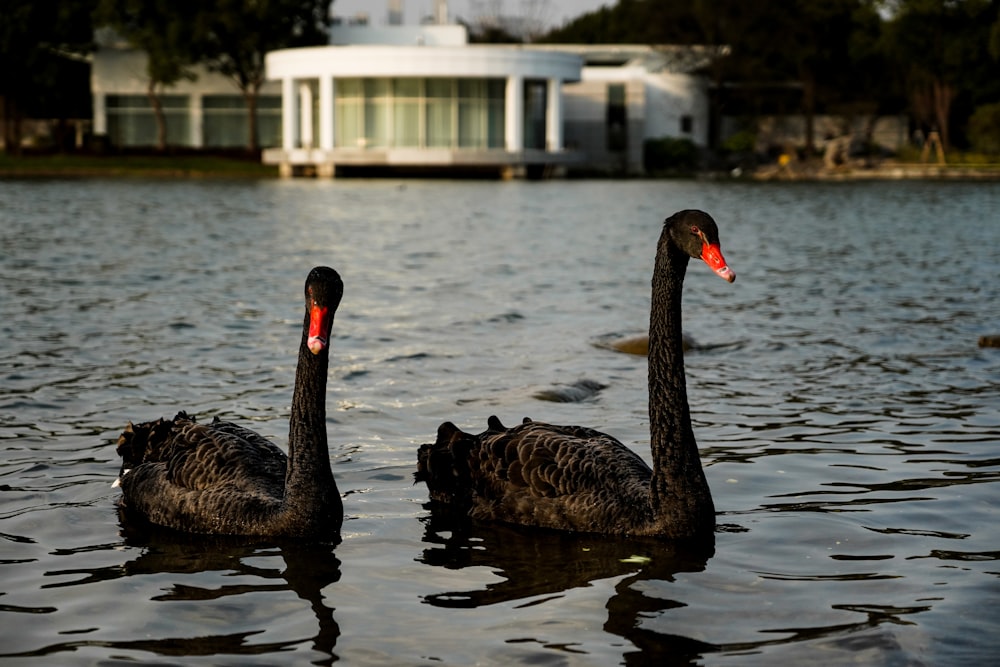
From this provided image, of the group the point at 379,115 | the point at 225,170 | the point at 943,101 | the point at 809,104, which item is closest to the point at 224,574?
the point at 225,170

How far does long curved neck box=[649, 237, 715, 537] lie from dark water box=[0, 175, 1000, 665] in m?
0.17

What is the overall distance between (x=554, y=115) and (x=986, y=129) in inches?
702

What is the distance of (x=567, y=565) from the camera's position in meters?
5.23

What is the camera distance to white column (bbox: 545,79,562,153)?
58219mm

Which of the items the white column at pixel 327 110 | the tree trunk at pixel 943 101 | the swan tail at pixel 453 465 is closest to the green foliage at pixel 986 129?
the tree trunk at pixel 943 101

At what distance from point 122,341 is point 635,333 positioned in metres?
4.24

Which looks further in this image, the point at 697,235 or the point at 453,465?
the point at 453,465

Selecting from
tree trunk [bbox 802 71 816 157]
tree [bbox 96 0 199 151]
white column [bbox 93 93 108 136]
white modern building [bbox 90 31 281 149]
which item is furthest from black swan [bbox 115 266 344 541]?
white column [bbox 93 93 108 136]

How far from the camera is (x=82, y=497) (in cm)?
618

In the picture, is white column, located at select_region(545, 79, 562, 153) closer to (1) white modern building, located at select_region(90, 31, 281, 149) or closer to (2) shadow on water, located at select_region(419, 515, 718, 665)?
(1) white modern building, located at select_region(90, 31, 281, 149)

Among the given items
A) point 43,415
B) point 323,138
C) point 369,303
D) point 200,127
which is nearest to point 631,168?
point 323,138

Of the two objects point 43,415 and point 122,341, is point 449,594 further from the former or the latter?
point 122,341

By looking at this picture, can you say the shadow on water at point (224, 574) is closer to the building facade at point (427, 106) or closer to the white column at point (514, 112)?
the building facade at point (427, 106)

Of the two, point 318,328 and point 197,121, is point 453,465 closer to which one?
point 318,328
